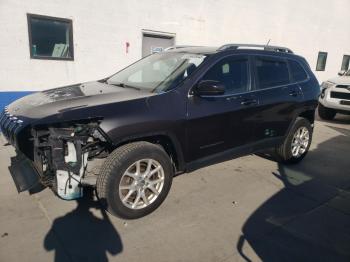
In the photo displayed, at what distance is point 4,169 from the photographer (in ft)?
15.2

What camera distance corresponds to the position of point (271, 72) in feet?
15.0

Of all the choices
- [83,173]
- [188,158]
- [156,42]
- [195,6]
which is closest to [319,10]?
[195,6]

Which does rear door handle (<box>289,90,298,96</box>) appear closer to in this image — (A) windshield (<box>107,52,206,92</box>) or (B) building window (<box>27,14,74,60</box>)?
(A) windshield (<box>107,52,206,92</box>)

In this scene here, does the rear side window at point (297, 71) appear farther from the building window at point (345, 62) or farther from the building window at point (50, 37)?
the building window at point (345, 62)

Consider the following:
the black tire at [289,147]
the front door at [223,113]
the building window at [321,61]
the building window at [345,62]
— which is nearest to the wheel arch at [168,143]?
the front door at [223,113]

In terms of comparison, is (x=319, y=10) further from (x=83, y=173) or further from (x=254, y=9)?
(x=83, y=173)

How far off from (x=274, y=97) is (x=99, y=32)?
5.02 metres

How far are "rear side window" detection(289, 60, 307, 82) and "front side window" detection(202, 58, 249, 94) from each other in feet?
3.96

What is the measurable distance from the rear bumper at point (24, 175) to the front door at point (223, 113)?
1.65 meters

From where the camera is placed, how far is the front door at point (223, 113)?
11.9ft

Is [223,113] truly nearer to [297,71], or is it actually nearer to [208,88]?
[208,88]

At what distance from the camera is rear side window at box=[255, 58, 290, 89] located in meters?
4.36

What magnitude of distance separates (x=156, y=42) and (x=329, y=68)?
1137 centimetres

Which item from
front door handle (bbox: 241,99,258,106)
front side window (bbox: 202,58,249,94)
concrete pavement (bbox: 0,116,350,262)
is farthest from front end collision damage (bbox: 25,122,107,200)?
front door handle (bbox: 241,99,258,106)
